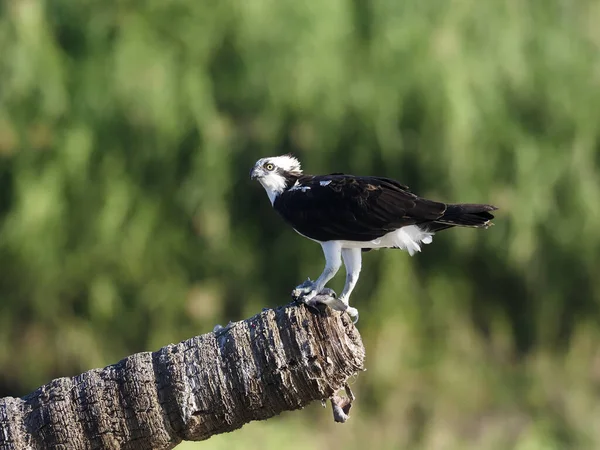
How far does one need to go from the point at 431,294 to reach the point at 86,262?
325cm

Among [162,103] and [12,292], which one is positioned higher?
[162,103]

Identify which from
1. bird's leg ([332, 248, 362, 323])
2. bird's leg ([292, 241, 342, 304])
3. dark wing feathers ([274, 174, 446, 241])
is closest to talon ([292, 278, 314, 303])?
bird's leg ([292, 241, 342, 304])

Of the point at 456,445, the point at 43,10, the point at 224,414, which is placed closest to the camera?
the point at 224,414

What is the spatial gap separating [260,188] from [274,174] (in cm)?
443

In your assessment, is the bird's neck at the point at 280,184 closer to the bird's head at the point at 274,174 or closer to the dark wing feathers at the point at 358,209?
the bird's head at the point at 274,174

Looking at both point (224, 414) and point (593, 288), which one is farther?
point (593, 288)

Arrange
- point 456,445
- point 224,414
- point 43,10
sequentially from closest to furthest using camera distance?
1. point 224,414
2. point 456,445
3. point 43,10

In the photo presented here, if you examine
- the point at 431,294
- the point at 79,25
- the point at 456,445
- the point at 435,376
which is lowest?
the point at 456,445

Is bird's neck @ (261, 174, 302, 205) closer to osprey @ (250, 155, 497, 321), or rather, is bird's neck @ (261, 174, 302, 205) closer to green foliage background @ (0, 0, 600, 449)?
osprey @ (250, 155, 497, 321)

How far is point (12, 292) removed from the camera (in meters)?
8.24

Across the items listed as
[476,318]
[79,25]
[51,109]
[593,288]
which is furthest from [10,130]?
[593,288]

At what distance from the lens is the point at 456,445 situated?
777 centimetres

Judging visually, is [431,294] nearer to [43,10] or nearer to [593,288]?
[593,288]

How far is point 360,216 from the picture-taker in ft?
11.2
